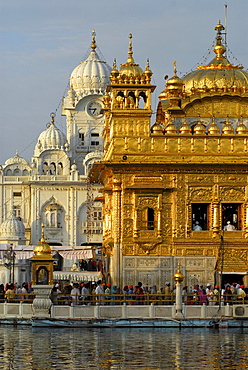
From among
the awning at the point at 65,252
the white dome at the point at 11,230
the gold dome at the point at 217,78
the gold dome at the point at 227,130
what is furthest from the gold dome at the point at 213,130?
the white dome at the point at 11,230

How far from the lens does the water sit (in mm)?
19578

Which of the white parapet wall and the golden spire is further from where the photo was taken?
the golden spire

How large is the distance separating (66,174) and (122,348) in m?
57.7

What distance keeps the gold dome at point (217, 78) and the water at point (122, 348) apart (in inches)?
459

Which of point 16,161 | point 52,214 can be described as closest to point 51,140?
point 16,161

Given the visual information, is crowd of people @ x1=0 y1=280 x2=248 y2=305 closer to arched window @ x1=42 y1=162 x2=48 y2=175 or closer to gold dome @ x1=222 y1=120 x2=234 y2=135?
gold dome @ x1=222 y1=120 x2=234 y2=135

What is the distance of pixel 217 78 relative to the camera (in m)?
36.2

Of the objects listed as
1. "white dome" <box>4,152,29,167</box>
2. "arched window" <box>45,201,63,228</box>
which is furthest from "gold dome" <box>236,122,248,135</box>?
"white dome" <box>4,152,29,167</box>

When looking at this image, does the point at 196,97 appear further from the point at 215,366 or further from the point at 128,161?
the point at 215,366

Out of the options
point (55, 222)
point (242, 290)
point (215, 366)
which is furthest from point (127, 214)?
point (55, 222)

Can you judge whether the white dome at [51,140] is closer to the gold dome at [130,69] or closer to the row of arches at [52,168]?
the row of arches at [52,168]

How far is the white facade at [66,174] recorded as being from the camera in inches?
3024

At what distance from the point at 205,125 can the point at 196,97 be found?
1.09 meters

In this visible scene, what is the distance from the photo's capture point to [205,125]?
117ft
